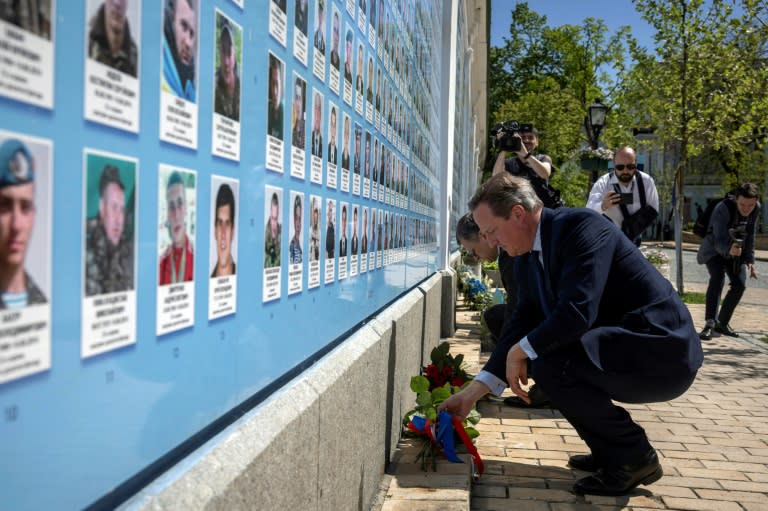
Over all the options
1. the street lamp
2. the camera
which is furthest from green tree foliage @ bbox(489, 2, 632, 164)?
the camera

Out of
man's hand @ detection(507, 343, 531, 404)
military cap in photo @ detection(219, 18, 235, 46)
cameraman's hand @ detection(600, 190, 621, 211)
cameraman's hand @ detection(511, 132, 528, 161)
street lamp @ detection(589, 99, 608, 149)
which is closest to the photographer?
military cap in photo @ detection(219, 18, 235, 46)

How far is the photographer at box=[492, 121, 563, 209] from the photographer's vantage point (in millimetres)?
6145

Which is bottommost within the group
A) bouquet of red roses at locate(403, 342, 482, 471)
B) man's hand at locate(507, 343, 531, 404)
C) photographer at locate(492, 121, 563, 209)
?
bouquet of red roses at locate(403, 342, 482, 471)

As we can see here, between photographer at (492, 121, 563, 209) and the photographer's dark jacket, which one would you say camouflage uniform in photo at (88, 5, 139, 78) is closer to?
photographer at (492, 121, 563, 209)

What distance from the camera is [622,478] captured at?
12.7 feet

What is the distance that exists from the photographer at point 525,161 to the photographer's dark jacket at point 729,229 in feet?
13.5

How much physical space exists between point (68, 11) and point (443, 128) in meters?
7.07

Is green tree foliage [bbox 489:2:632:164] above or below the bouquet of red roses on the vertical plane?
above

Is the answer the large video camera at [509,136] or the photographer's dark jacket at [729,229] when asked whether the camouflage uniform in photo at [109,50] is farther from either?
the photographer's dark jacket at [729,229]

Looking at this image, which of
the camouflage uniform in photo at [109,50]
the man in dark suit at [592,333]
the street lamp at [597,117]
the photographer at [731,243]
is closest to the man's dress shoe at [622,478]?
the man in dark suit at [592,333]

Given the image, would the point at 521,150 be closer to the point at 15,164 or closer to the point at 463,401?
the point at 463,401

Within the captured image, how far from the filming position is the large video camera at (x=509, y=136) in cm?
643

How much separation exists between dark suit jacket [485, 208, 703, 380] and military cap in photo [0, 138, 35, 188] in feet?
9.23

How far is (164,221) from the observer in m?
1.35
